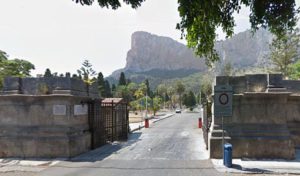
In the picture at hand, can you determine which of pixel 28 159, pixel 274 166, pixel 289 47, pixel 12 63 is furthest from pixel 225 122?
pixel 12 63

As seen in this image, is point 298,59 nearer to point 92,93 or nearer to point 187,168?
point 92,93

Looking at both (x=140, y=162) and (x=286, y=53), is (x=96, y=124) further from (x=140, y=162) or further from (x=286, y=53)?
(x=286, y=53)

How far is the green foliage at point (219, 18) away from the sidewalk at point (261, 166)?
755cm

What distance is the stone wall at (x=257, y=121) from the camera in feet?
50.2

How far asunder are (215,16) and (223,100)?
30.1 ft

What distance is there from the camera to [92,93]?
20.0 meters

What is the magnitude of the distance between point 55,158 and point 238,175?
812 centimetres

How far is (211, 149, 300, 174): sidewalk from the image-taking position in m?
12.7

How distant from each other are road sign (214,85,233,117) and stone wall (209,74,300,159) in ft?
3.83

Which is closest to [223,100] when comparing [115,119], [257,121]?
[257,121]

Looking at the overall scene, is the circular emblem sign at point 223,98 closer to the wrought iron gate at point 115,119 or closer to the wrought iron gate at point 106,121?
the wrought iron gate at point 106,121

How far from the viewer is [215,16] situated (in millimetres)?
5723

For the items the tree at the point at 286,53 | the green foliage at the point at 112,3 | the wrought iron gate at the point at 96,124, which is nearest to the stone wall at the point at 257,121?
the wrought iron gate at the point at 96,124

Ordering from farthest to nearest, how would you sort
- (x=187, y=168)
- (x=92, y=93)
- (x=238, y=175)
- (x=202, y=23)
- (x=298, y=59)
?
(x=298, y=59) → (x=92, y=93) → (x=187, y=168) → (x=238, y=175) → (x=202, y=23)
